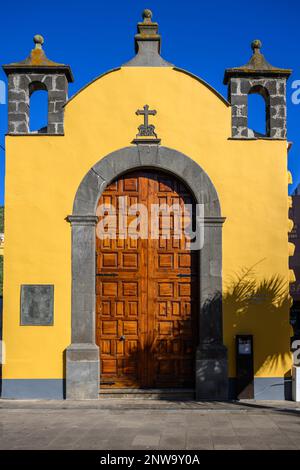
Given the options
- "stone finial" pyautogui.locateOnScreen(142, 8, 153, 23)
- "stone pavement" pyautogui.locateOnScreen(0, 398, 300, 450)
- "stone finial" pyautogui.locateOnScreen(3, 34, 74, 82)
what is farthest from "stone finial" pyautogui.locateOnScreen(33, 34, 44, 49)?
"stone pavement" pyautogui.locateOnScreen(0, 398, 300, 450)

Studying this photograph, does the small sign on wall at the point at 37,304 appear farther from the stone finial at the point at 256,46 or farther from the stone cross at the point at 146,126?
the stone finial at the point at 256,46

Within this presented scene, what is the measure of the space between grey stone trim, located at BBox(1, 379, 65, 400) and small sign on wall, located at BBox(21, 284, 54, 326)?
38.6 inches

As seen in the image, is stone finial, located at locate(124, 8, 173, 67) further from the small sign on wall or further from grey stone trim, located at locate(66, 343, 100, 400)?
grey stone trim, located at locate(66, 343, 100, 400)

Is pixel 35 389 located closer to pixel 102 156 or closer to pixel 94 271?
pixel 94 271

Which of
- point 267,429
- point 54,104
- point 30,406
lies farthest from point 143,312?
point 54,104

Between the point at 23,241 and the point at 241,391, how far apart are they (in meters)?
4.56

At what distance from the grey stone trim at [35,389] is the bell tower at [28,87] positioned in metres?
4.39

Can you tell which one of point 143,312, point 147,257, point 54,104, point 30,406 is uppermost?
point 54,104

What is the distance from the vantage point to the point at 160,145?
31.4 ft

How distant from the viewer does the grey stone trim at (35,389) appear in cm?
913

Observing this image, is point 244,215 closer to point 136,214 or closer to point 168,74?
point 136,214

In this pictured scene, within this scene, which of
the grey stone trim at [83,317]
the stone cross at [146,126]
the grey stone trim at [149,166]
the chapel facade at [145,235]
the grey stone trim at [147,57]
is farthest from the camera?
the grey stone trim at [147,57]

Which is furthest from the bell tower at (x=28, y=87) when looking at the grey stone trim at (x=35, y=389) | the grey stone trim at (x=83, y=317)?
the grey stone trim at (x=35, y=389)

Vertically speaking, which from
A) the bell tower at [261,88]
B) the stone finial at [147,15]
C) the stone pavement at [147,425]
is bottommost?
the stone pavement at [147,425]
